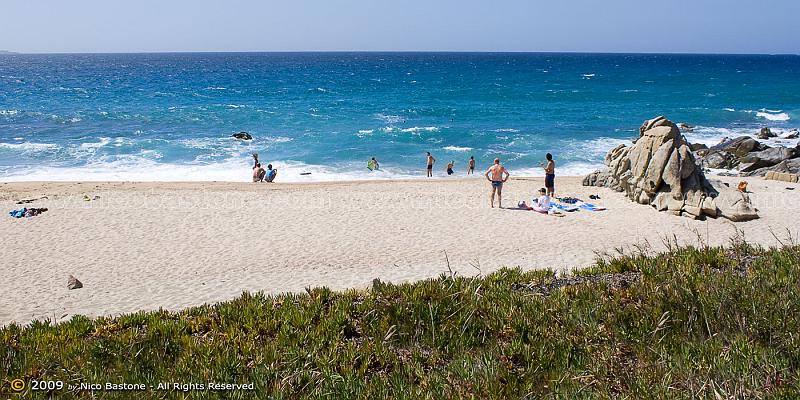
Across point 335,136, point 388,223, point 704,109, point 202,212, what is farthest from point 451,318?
point 704,109

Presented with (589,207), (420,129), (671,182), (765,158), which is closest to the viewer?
(671,182)

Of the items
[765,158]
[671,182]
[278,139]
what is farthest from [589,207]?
[278,139]

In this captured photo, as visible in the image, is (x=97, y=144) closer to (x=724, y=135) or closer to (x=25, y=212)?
(x=25, y=212)

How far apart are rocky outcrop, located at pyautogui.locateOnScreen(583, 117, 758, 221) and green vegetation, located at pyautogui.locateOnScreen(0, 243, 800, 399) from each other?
31.8ft

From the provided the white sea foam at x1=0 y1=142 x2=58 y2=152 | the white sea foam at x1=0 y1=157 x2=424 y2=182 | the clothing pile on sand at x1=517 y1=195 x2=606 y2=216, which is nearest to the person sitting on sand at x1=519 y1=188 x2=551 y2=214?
the clothing pile on sand at x1=517 y1=195 x2=606 y2=216

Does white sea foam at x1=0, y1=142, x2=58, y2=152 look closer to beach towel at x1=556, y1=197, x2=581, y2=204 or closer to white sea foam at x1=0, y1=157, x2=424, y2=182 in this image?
white sea foam at x1=0, y1=157, x2=424, y2=182

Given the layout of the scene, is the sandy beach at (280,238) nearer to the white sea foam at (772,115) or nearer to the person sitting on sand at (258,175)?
the person sitting on sand at (258,175)

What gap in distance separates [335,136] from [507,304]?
33.1 meters

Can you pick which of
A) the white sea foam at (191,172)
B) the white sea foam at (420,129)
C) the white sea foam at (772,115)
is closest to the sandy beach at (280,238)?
the white sea foam at (191,172)

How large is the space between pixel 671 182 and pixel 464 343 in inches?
548

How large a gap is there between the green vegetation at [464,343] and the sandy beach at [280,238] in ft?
11.3

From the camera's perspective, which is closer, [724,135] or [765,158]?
[765,158]

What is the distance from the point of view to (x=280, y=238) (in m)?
15.1

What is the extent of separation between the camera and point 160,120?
45.3 m
